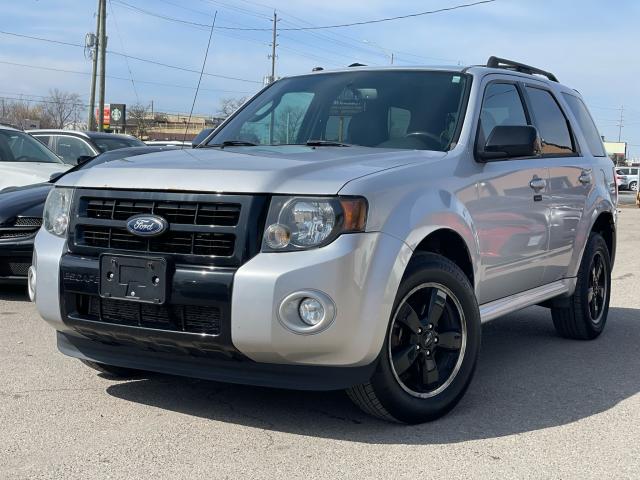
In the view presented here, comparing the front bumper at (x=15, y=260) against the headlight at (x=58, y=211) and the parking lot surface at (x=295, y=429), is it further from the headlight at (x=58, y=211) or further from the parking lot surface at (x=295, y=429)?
the headlight at (x=58, y=211)

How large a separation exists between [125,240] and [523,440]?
2.03 metres

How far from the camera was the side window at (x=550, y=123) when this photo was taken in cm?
583

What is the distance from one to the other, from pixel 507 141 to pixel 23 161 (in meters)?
7.41

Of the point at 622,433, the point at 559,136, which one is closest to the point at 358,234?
the point at 622,433

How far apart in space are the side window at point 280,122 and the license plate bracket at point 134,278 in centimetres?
152

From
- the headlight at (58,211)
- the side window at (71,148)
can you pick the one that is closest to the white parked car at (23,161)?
the side window at (71,148)

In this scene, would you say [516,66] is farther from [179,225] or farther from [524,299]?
[179,225]

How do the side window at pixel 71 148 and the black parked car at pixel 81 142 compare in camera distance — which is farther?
the side window at pixel 71 148

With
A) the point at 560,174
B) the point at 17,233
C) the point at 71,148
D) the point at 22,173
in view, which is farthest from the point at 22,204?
the point at 71,148

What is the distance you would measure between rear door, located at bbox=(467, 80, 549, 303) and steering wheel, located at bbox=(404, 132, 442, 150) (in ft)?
0.85

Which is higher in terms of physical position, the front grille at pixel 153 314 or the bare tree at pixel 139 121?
the bare tree at pixel 139 121

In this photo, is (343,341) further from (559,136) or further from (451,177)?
(559,136)

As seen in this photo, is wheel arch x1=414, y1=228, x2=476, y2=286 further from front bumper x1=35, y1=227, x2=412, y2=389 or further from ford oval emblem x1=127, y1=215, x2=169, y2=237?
ford oval emblem x1=127, y1=215, x2=169, y2=237

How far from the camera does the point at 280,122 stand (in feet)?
17.6
